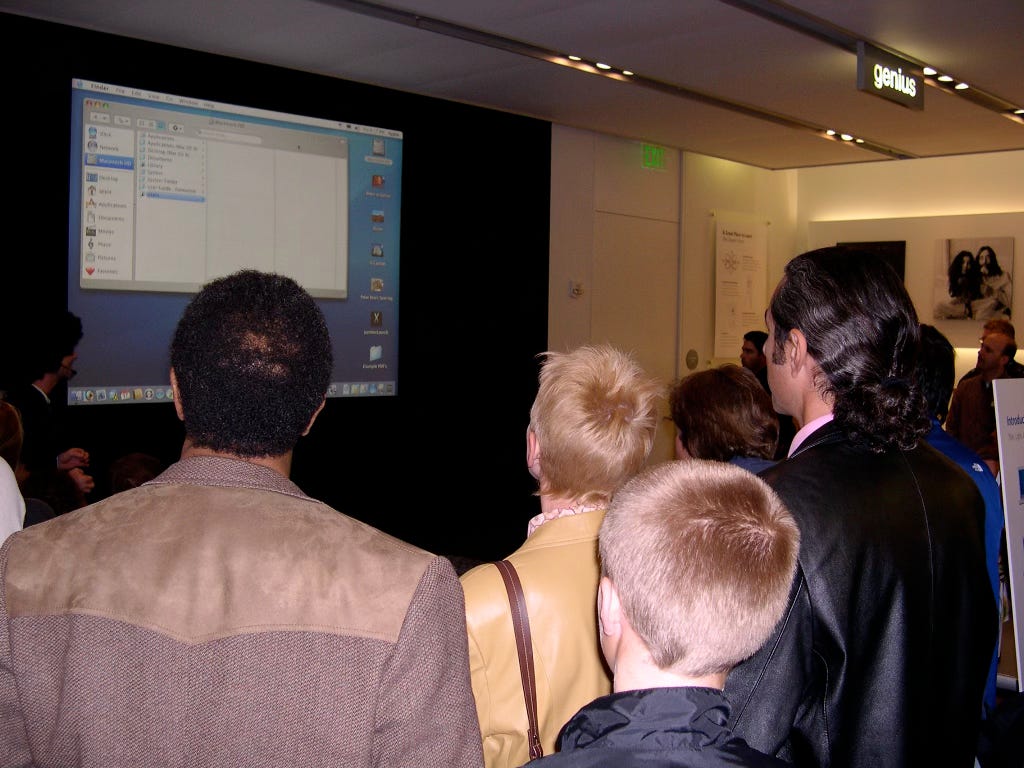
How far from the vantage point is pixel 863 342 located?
158cm

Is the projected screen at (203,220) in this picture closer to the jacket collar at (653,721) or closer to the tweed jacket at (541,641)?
the tweed jacket at (541,641)

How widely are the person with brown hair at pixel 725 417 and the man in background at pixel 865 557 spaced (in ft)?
2.65

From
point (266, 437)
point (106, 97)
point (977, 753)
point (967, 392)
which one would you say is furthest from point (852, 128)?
point (266, 437)

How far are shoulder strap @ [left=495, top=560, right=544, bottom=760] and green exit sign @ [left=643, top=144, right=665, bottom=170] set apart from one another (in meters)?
6.47

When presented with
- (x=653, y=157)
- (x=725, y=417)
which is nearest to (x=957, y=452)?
(x=725, y=417)

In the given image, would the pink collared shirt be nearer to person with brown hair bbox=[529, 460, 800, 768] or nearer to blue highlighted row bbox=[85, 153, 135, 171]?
person with brown hair bbox=[529, 460, 800, 768]

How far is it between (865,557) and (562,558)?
49 centimetres

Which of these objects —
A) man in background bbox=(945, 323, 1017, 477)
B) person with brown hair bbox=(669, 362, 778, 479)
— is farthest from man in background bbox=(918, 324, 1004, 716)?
man in background bbox=(945, 323, 1017, 477)

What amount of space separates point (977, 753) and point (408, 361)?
457cm

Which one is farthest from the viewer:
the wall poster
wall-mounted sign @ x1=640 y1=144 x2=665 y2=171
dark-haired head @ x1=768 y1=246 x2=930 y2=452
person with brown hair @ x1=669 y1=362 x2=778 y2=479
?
the wall poster

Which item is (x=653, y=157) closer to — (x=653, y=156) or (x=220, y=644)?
(x=653, y=156)

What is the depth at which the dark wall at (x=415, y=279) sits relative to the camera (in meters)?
4.39

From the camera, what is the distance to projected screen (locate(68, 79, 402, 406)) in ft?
15.0

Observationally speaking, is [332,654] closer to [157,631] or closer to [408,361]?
[157,631]
